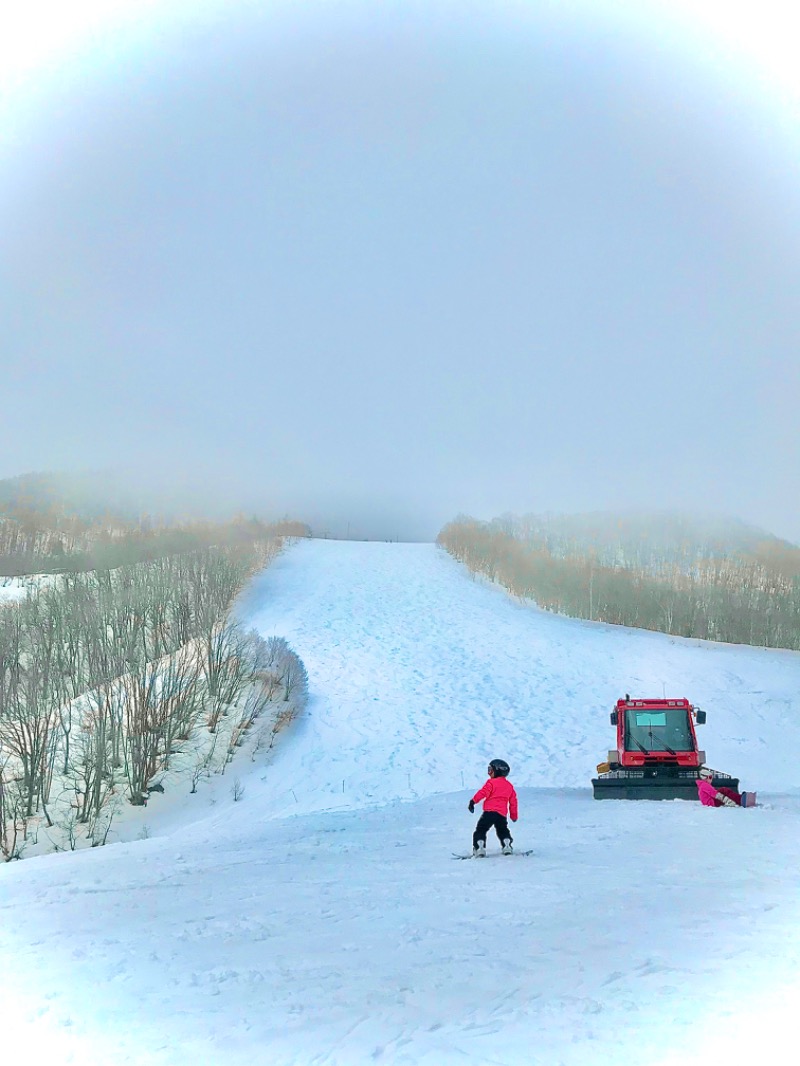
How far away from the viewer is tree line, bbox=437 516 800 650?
56000 mm

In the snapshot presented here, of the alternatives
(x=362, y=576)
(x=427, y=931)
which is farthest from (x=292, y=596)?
(x=427, y=931)

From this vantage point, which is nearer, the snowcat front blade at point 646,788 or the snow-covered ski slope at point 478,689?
the snowcat front blade at point 646,788

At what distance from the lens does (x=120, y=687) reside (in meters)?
32.2

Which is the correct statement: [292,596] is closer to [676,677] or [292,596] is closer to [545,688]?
[545,688]

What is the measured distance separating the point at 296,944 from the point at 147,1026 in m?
2.19

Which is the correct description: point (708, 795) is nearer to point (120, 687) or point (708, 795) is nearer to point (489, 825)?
point (489, 825)

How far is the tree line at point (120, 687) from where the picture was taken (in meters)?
26.6

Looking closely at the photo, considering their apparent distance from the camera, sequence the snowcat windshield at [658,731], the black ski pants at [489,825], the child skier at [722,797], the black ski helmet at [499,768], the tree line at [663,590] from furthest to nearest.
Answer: the tree line at [663,590] → the snowcat windshield at [658,731] → the child skier at [722,797] → the black ski pants at [489,825] → the black ski helmet at [499,768]

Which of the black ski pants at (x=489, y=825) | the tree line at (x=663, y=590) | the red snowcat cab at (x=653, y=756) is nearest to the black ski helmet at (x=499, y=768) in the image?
the black ski pants at (x=489, y=825)

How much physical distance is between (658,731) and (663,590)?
39049 mm

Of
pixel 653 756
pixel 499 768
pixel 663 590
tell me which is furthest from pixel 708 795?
pixel 663 590

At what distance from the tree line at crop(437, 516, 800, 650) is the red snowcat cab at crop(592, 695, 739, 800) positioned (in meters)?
33.9

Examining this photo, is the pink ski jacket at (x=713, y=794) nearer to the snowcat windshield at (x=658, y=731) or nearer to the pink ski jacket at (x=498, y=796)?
the snowcat windshield at (x=658, y=731)

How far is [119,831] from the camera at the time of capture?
23.9 m
